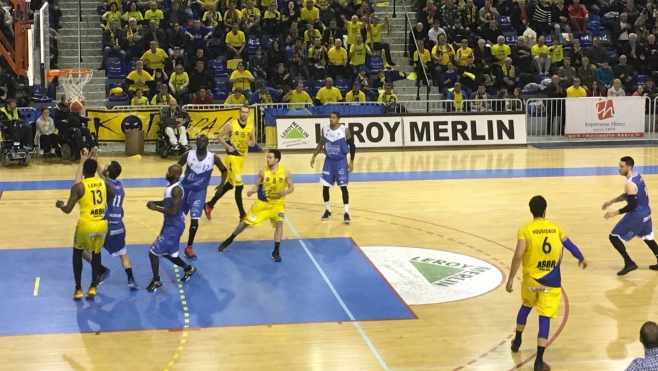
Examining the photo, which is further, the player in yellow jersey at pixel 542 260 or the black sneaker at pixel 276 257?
the black sneaker at pixel 276 257

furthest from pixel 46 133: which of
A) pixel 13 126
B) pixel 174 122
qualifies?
pixel 174 122

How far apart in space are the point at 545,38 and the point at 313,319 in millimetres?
20583

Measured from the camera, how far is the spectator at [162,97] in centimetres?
2386

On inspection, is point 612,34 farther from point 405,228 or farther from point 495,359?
point 495,359

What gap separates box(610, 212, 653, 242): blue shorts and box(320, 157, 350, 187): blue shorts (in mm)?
4896

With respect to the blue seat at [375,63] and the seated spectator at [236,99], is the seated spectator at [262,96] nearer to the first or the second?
the seated spectator at [236,99]

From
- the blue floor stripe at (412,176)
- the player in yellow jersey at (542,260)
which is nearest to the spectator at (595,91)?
the blue floor stripe at (412,176)

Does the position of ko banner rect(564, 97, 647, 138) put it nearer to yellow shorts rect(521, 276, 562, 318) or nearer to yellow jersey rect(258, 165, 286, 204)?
yellow jersey rect(258, 165, 286, 204)

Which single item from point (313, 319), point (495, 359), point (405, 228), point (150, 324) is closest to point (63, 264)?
point (150, 324)

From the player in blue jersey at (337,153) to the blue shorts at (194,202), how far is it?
269 centimetres

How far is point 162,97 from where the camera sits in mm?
23953

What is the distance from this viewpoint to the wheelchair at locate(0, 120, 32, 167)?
21.4 m

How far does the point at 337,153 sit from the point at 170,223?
15.1ft

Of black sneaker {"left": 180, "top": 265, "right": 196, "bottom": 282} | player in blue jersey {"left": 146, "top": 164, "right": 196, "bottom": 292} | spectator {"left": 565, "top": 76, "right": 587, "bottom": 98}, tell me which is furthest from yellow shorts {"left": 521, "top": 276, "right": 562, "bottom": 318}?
spectator {"left": 565, "top": 76, "right": 587, "bottom": 98}
